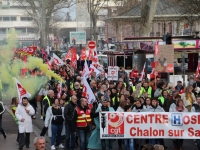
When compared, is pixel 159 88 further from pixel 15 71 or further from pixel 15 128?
pixel 15 71

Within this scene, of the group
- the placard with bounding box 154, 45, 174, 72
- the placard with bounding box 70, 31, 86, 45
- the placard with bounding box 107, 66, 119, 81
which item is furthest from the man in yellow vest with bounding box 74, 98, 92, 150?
the placard with bounding box 70, 31, 86, 45

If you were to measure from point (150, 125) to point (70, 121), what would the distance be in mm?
1864

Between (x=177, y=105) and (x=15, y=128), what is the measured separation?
6.35m

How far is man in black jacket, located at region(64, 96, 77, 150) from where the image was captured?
1364cm

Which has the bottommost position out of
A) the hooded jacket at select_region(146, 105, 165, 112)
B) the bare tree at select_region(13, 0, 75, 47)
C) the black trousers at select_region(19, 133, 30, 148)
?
the black trousers at select_region(19, 133, 30, 148)

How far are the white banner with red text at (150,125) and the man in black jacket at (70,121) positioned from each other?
77cm

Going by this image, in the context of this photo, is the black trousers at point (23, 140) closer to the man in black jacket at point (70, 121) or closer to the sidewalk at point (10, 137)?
the sidewalk at point (10, 137)

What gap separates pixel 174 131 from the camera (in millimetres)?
13297

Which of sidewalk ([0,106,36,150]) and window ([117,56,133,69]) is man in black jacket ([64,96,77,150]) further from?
window ([117,56,133,69])

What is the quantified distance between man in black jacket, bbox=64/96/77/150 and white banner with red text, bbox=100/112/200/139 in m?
0.77

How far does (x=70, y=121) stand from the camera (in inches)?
543

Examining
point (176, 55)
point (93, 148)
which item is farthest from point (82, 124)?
point (176, 55)

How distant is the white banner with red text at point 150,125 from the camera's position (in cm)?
1326

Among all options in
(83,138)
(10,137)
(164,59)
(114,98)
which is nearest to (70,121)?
(83,138)
